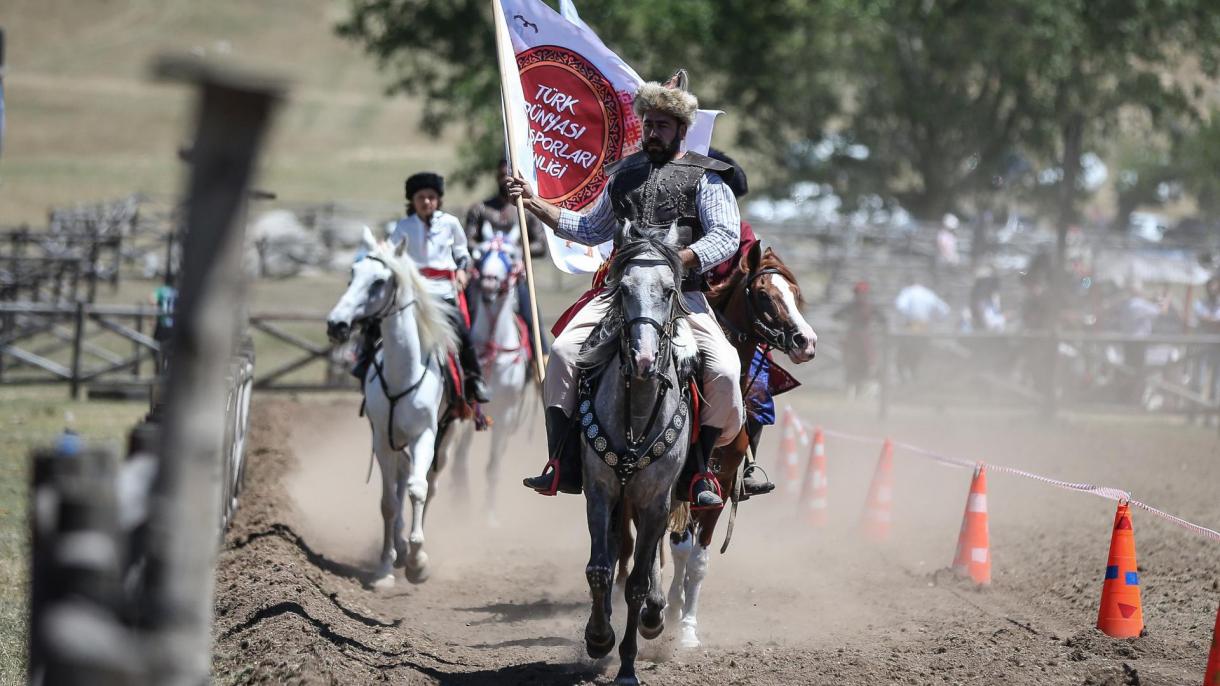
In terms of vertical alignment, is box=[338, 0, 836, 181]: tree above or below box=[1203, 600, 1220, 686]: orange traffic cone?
above

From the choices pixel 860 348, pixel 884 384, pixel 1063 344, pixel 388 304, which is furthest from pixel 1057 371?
pixel 388 304

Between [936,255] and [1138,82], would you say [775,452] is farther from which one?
[1138,82]

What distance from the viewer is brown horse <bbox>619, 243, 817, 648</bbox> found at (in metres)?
8.12

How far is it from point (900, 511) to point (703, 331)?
6.42 metres

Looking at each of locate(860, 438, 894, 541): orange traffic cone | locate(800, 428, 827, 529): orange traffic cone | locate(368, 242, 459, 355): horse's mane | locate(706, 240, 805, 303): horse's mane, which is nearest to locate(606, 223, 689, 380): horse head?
locate(706, 240, 805, 303): horse's mane

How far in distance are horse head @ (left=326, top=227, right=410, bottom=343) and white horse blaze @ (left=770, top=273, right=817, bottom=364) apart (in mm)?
2791

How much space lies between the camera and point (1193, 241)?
142ft

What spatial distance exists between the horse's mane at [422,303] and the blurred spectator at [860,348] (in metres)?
12.0

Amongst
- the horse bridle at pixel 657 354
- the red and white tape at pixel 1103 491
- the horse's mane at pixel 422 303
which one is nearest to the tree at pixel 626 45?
the red and white tape at pixel 1103 491

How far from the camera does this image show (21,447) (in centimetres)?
1398

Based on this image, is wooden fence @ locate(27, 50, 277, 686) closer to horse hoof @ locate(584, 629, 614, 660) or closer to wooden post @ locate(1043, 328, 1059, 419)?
horse hoof @ locate(584, 629, 614, 660)

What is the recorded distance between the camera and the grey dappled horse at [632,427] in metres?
6.83

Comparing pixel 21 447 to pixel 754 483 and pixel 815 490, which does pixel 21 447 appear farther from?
A: pixel 754 483

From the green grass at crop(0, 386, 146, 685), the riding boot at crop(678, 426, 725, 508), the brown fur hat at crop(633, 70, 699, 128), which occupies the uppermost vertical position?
the brown fur hat at crop(633, 70, 699, 128)
